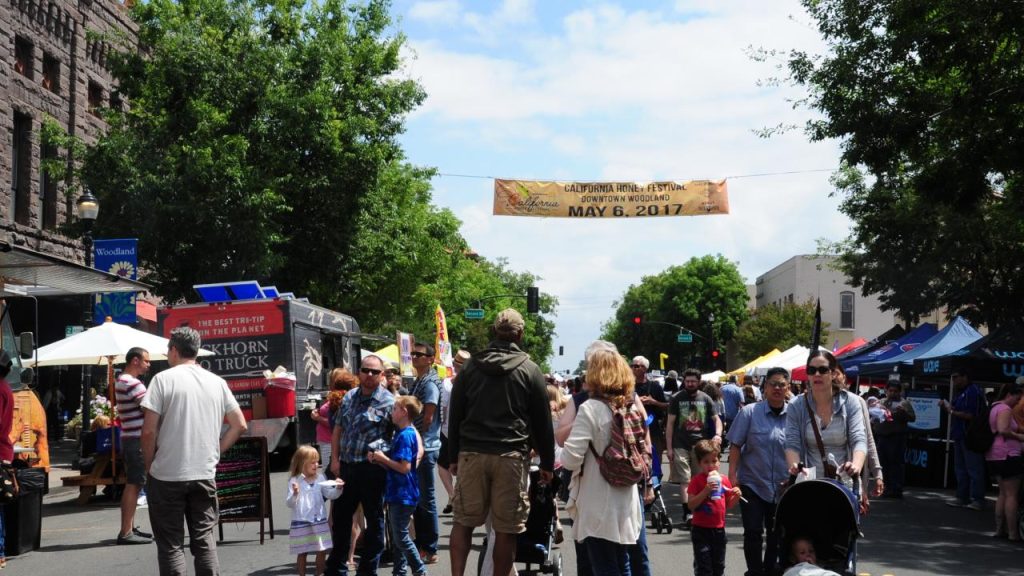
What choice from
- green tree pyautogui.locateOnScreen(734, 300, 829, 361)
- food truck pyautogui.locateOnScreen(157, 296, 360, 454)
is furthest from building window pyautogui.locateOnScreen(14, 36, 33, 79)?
green tree pyautogui.locateOnScreen(734, 300, 829, 361)

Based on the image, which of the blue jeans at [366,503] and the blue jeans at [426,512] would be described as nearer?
the blue jeans at [366,503]

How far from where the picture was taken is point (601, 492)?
268 inches

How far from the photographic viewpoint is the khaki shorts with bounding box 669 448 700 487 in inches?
520

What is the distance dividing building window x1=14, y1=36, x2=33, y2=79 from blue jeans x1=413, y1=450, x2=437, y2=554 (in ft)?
70.6

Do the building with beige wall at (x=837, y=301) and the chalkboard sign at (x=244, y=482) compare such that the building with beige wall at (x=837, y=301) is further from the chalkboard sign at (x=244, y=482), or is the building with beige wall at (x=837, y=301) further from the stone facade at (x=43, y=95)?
the chalkboard sign at (x=244, y=482)

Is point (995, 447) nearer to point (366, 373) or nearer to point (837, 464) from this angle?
point (837, 464)

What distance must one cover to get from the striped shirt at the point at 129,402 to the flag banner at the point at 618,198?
17946 millimetres

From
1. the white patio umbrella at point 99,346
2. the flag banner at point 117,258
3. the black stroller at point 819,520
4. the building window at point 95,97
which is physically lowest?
the black stroller at point 819,520

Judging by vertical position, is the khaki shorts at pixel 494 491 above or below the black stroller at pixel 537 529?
above

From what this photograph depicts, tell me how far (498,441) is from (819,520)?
1969mm

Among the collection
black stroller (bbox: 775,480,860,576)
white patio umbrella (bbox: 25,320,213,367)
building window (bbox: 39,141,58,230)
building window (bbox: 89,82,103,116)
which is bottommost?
black stroller (bbox: 775,480,860,576)

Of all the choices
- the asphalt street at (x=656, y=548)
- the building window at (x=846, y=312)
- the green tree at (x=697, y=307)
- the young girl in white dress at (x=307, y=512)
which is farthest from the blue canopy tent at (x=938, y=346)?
the green tree at (x=697, y=307)

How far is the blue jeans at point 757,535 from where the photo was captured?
27.0 ft

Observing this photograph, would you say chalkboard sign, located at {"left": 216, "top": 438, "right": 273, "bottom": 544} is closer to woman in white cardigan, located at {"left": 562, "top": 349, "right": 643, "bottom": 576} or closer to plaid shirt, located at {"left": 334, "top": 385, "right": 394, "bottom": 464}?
plaid shirt, located at {"left": 334, "top": 385, "right": 394, "bottom": 464}
